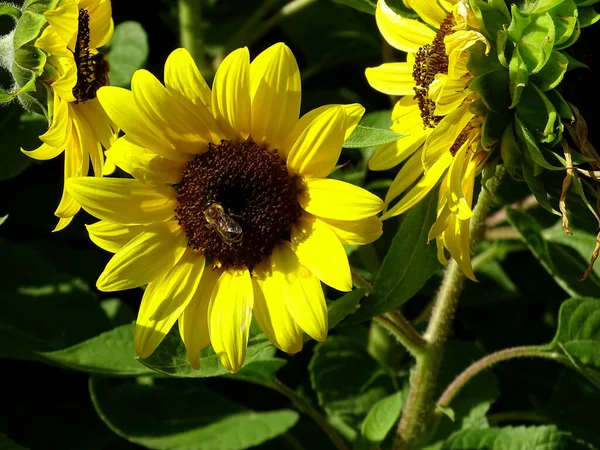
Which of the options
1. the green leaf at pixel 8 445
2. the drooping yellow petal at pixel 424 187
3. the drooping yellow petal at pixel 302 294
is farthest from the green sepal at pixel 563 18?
the green leaf at pixel 8 445

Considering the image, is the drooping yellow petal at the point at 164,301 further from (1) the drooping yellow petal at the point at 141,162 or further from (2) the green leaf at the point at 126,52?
(2) the green leaf at the point at 126,52

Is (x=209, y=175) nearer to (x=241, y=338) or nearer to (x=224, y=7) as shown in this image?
(x=241, y=338)

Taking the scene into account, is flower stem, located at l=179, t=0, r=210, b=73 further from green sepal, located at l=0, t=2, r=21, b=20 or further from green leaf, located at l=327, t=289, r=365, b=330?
green leaf, located at l=327, t=289, r=365, b=330

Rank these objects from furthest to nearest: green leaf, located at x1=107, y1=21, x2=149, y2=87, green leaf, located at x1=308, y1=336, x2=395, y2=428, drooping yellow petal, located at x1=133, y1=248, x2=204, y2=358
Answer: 1. green leaf, located at x1=107, y1=21, x2=149, y2=87
2. green leaf, located at x1=308, y1=336, x2=395, y2=428
3. drooping yellow petal, located at x1=133, y1=248, x2=204, y2=358

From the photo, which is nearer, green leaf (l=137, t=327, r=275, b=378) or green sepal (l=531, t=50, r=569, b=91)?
green sepal (l=531, t=50, r=569, b=91)

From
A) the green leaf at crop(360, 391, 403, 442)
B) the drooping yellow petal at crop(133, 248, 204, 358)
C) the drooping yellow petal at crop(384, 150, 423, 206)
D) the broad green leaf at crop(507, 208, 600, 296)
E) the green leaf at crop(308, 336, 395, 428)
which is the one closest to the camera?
the drooping yellow petal at crop(133, 248, 204, 358)

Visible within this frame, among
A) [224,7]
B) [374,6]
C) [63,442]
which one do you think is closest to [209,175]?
[374,6]

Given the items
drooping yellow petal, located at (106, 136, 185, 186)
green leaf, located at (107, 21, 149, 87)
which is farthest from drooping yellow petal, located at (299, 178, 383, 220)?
green leaf, located at (107, 21, 149, 87)

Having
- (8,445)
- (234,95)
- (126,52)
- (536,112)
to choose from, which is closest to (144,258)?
(234,95)
